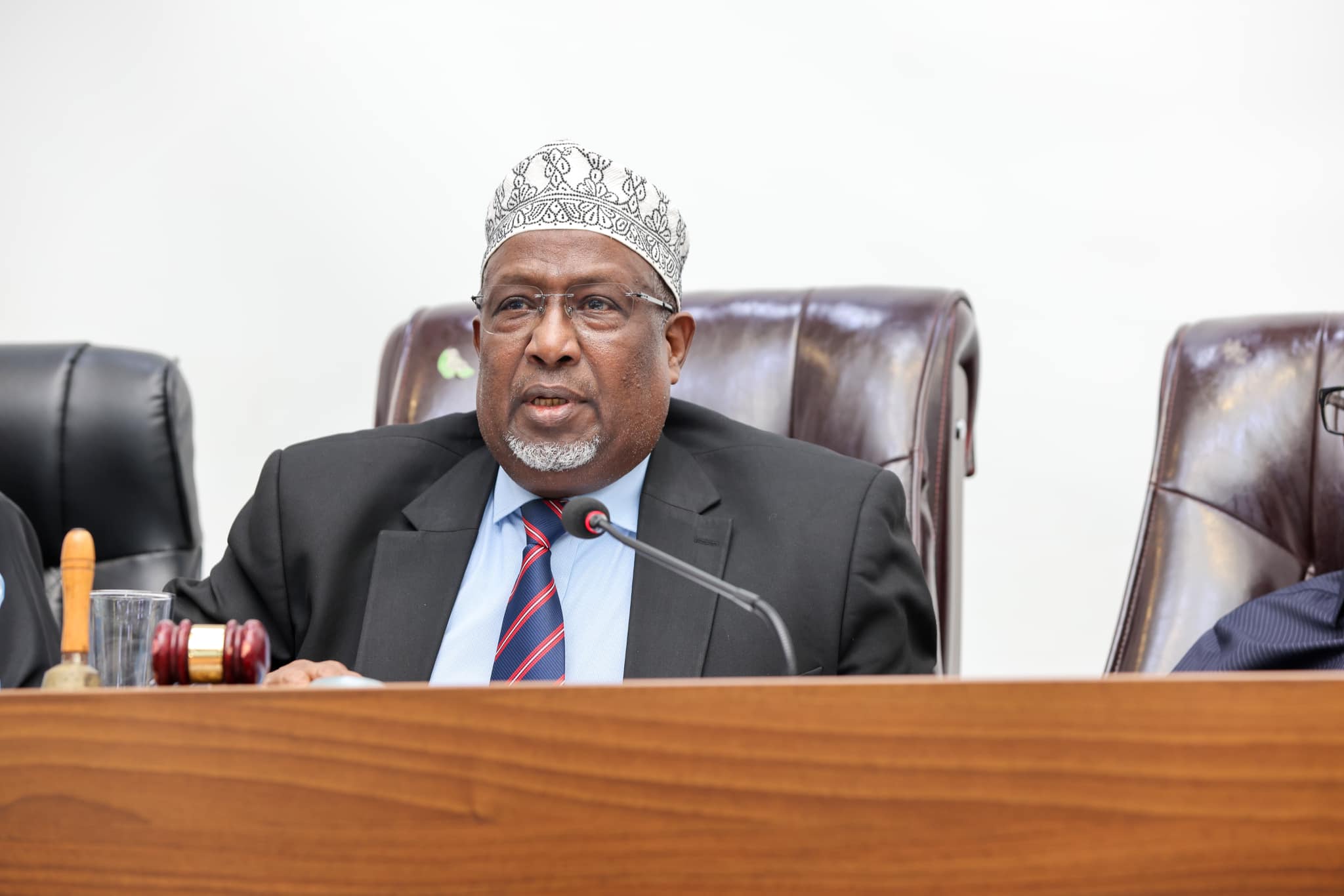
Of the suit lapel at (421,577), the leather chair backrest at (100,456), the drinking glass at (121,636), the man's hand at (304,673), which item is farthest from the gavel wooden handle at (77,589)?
the leather chair backrest at (100,456)

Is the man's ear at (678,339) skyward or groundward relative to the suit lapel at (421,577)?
skyward

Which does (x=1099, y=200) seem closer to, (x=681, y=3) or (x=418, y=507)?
(x=681, y=3)

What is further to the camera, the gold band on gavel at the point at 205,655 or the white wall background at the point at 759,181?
the white wall background at the point at 759,181

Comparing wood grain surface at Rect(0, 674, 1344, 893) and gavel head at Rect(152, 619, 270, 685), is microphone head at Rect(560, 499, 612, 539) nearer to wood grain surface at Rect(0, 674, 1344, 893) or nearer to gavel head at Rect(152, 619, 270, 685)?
gavel head at Rect(152, 619, 270, 685)

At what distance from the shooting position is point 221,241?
10.4ft

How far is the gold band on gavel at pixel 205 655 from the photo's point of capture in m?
1.08

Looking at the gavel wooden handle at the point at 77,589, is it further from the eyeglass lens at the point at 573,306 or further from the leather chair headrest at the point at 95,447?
the leather chair headrest at the point at 95,447

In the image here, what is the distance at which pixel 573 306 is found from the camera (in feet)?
6.11

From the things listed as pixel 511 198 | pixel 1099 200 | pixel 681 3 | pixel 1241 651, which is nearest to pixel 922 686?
pixel 1241 651

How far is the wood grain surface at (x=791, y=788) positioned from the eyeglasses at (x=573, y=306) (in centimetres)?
105

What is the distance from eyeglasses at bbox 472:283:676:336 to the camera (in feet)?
6.09

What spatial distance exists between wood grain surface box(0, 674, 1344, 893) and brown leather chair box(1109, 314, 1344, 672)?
1118 mm

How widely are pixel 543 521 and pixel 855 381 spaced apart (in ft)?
1.75

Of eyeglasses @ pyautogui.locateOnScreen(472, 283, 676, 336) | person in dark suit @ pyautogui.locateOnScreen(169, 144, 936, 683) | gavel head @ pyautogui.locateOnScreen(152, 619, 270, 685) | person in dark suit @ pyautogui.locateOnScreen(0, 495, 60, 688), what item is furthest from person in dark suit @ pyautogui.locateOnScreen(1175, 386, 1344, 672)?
person in dark suit @ pyautogui.locateOnScreen(0, 495, 60, 688)
